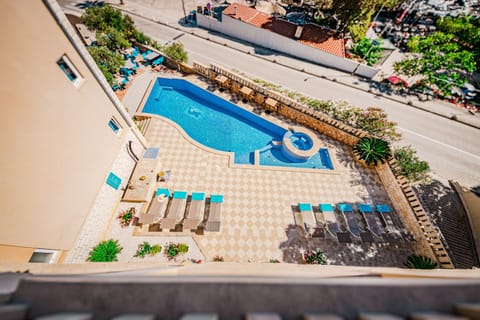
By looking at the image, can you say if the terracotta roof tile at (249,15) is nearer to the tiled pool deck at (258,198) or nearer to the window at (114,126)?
the tiled pool deck at (258,198)

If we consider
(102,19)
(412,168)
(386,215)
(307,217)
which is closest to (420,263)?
(386,215)

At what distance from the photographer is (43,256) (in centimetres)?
923

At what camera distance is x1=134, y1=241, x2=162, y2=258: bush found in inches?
462

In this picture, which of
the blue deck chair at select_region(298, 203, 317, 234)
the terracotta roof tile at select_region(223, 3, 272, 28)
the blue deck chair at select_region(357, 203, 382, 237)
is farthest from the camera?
the terracotta roof tile at select_region(223, 3, 272, 28)

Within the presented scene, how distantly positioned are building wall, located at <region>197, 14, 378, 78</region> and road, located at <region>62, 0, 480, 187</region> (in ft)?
6.17

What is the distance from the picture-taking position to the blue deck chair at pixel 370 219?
43.5ft

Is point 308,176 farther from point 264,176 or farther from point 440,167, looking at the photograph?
point 440,167

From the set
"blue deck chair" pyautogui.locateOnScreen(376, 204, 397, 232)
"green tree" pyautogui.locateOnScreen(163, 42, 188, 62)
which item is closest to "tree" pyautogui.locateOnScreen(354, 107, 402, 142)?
"blue deck chair" pyautogui.locateOnScreen(376, 204, 397, 232)

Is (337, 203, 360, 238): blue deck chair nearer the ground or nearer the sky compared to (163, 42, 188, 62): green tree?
nearer the ground

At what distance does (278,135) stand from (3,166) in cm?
1780

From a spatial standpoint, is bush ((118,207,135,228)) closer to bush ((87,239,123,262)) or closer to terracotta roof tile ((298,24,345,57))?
bush ((87,239,123,262))

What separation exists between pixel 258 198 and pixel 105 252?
398 inches

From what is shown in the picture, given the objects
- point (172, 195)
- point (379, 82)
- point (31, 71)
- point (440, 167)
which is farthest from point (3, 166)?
point (379, 82)

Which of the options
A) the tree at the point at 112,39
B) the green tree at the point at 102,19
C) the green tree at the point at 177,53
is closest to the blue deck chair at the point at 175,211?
the green tree at the point at 177,53
